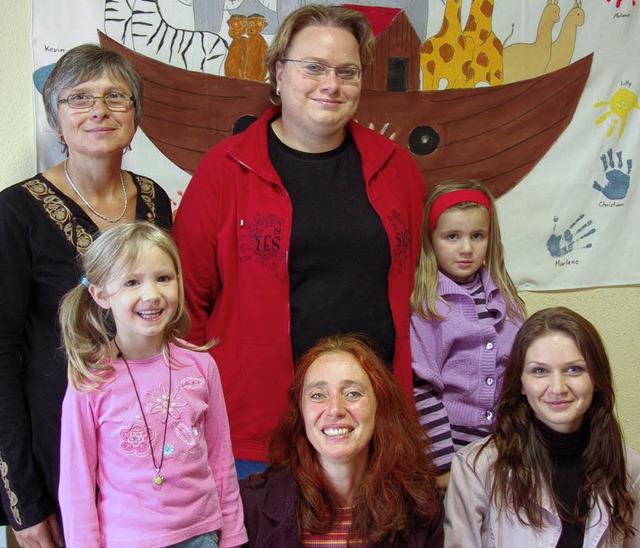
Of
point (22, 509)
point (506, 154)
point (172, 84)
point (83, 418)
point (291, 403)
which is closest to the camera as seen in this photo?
point (83, 418)

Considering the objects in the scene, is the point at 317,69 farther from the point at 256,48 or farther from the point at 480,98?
the point at 480,98

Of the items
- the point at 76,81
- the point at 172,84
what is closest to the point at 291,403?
the point at 76,81

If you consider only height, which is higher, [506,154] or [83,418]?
[506,154]

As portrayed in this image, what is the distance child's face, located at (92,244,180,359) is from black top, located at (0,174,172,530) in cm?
17

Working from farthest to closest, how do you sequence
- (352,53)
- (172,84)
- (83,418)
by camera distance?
(172,84) → (352,53) → (83,418)

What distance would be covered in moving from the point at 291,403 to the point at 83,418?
472 millimetres

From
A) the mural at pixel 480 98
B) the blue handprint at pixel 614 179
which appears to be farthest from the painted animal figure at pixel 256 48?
the blue handprint at pixel 614 179

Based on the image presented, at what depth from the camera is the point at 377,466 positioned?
5.06 ft

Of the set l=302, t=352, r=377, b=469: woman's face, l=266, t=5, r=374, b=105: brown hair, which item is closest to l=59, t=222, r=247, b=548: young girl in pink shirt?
l=302, t=352, r=377, b=469: woman's face

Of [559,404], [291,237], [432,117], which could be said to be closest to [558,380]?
[559,404]

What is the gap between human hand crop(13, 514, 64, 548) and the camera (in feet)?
4.78

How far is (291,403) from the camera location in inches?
63.5

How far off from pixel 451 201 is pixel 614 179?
81 centimetres

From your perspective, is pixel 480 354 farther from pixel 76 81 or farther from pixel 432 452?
pixel 76 81
